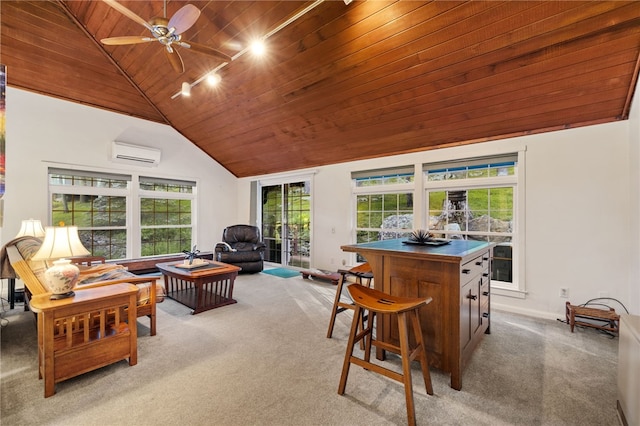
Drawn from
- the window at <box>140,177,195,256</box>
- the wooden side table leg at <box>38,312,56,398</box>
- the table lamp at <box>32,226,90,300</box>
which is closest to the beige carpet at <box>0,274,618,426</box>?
the wooden side table leg at <box>38,312,56,398</box>

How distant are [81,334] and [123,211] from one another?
3937 millimetres

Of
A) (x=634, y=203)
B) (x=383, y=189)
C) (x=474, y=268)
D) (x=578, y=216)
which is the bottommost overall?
(x=474, y=268)

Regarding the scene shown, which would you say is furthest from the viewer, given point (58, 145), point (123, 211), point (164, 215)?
point (164, 215)

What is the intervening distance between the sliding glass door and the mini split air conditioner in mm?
2420

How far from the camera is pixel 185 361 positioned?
87.9 inches

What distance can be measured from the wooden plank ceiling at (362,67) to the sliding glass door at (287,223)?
4.48 ft

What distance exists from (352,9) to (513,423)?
3.30 meters

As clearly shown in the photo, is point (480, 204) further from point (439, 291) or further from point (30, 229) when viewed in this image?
point (30, 229)

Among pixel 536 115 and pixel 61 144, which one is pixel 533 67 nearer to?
pixel 536 115

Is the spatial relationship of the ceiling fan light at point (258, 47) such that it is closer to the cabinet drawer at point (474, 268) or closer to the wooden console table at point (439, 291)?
the wooden console table at point (439, 291)

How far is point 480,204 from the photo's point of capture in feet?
12.4

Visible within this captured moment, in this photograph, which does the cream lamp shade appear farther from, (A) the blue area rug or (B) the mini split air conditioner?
(A) the blue area rug

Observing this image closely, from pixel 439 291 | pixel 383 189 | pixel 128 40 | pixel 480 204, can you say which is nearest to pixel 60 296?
pixel 128 40

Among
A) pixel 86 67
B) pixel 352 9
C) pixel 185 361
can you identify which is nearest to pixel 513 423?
pixel 185 361
